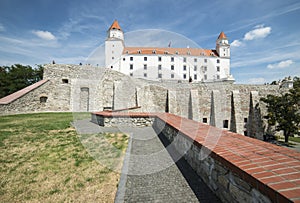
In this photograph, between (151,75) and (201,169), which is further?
(151,75)

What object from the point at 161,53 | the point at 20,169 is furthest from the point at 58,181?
the point at 161,53

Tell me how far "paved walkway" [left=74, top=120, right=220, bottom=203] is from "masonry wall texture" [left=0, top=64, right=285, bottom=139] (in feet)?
37.7

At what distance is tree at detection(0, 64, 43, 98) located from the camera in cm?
2320

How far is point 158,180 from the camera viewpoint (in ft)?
8.15

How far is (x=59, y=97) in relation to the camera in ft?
50.0

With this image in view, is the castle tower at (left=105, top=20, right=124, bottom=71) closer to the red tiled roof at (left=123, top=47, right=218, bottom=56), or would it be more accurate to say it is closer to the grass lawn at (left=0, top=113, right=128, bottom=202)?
the red tiled roof at (left=123, top=47, right=218, bottom=56)

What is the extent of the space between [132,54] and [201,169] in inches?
1542

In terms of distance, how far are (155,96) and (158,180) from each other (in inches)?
607

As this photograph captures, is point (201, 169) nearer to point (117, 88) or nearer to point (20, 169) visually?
point (20, 169)

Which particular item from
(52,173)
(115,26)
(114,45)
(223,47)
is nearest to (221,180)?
(52,173)

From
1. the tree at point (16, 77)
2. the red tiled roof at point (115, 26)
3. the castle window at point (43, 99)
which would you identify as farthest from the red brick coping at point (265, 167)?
the red tiled roof at point (115, 26)

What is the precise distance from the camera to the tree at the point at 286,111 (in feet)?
54.5

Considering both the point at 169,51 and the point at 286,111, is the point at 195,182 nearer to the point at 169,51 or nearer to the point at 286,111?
the point at 286,111

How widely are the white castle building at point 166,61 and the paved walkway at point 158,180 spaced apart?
32173mm
